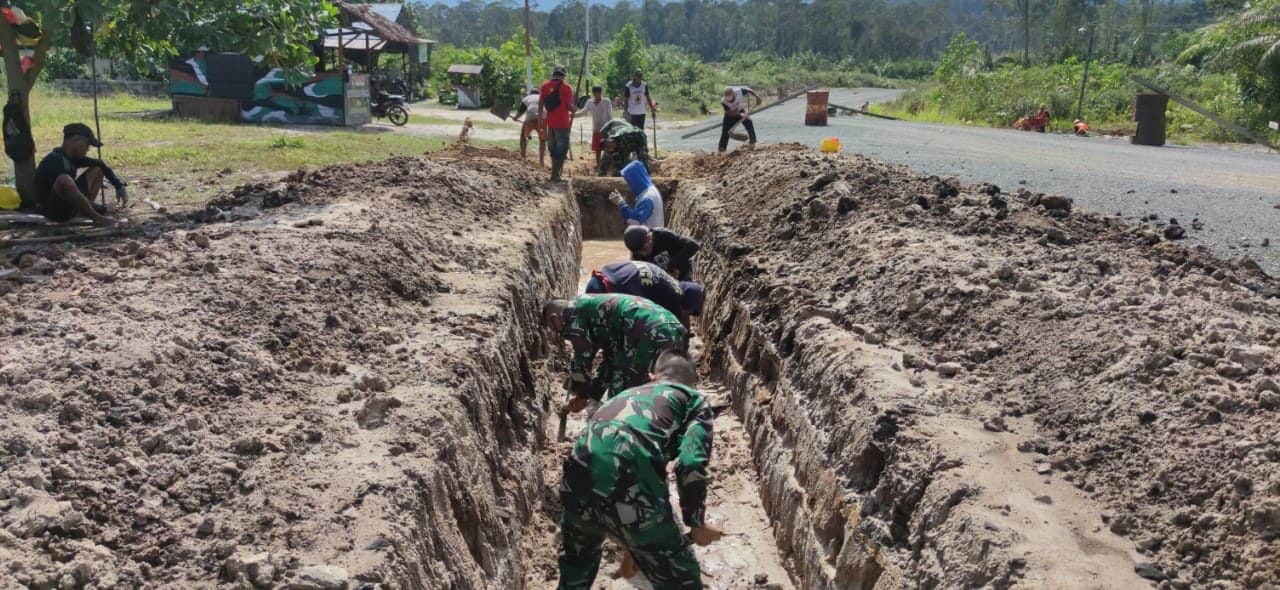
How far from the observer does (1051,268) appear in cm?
703

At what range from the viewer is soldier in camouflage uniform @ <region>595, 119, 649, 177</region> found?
15.4 m

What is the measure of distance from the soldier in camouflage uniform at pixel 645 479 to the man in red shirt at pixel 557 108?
32.1ft

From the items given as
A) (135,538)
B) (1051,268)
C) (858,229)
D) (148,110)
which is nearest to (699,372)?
(858,229)

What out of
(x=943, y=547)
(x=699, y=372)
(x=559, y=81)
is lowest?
(x=699, y=372)

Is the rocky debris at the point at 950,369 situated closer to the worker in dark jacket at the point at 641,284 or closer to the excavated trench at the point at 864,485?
the excavated trench at the point at 864,485

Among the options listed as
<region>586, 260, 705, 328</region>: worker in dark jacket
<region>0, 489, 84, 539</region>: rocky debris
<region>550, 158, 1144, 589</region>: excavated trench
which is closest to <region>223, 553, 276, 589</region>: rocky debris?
<region>0, 489, 84, 539</region>: rocky debris

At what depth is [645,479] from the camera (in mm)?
4293

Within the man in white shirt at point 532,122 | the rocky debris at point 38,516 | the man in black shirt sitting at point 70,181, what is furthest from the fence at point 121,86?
the rocky debris at point 38,516

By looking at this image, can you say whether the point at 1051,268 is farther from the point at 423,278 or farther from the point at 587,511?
the point at 423,278

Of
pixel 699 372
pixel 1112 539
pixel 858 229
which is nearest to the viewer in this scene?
pixel 1112 539

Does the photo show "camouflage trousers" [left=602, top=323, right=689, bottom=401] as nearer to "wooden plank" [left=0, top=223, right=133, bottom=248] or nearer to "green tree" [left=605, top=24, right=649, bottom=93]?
"wooden plank" [left=0, top=223, right=133, bottom=248]

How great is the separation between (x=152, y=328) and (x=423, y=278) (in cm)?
255

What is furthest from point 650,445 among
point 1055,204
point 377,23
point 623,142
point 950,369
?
point 377,23

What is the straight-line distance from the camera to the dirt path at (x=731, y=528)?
611cm
